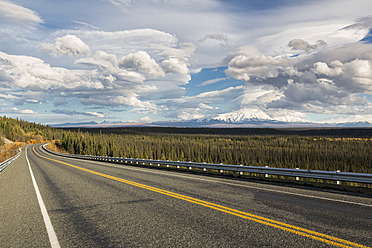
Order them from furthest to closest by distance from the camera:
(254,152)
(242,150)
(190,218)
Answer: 1. (242,150)
2. (254,152)
3. (190,218)

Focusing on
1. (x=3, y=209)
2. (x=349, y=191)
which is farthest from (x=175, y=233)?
(x=349, y=191)

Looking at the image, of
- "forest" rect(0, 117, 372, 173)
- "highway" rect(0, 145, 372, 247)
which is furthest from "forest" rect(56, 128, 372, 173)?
"highway" rect(0, 145, 372, 247)

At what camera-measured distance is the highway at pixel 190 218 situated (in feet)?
16.1

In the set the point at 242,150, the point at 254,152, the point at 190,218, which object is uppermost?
the point at 190,218

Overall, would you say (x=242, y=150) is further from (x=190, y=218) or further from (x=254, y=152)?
(x=190, y=218)

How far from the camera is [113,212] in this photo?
23.3ft

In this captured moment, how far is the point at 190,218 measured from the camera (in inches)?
245

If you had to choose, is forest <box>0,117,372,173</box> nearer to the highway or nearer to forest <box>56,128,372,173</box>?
forest <box>56,128,372,173</box>

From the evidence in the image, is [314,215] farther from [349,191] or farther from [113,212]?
[113,212]

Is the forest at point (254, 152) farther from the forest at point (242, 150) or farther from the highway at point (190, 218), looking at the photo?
the highway at point (190, 218)

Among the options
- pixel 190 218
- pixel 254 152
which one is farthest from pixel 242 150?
pixel 190 218

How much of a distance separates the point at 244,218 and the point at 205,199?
7.55 feet

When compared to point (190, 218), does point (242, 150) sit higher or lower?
lower

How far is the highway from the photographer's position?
193 inches
